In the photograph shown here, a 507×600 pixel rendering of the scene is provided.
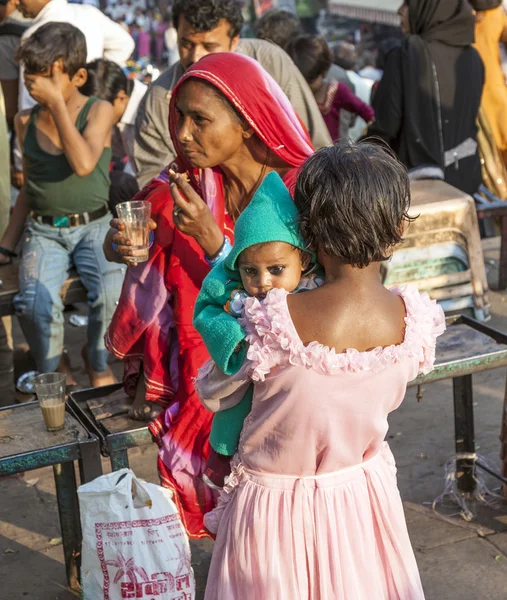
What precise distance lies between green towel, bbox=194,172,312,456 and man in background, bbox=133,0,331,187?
8.42ft

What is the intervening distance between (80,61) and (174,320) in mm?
2106

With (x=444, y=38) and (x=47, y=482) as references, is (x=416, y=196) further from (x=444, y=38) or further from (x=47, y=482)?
(x=47, y=482)

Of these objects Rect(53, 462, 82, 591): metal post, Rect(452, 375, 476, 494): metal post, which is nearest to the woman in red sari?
Rect(53, 462, 82, 591): metal post

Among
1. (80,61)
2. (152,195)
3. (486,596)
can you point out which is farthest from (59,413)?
(80,61)

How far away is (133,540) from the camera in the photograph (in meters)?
2.74

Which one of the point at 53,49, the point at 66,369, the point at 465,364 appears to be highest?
the point at 53,49

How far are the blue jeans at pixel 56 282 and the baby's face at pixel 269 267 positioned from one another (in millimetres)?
2583

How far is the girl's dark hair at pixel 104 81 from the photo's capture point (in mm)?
5391

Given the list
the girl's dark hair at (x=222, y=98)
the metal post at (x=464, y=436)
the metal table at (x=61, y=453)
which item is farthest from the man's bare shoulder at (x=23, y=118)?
the metal post at (x=464, y=436)

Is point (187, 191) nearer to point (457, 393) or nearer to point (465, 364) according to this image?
point (465, 364)

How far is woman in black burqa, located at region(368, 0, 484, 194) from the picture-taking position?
6.00 metres

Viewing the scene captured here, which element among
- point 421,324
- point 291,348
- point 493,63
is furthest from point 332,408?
point 493,63

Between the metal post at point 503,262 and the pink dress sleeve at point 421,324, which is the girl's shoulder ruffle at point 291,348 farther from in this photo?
the metal post at point 503,262

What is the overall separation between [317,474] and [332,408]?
0.23m
